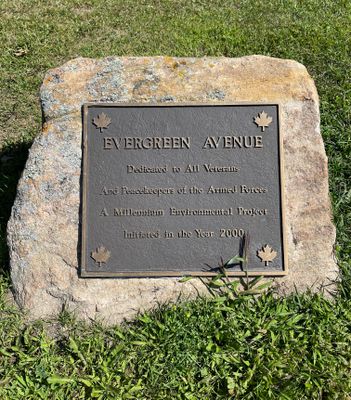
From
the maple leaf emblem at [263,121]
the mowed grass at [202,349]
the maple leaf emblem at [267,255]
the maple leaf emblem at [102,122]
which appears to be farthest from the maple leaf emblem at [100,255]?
the maple leaf emblem at [263,121]

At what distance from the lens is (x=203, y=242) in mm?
2926

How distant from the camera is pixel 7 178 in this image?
12.9 ft

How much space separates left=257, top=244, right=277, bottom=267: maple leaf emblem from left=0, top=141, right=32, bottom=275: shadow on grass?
1.59m

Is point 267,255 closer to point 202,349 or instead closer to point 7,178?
point 202,349

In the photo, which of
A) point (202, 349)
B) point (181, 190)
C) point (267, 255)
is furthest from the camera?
point (181, 190)

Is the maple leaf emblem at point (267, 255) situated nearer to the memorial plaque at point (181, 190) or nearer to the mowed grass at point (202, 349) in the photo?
the memorial plaque at point (181, 190)

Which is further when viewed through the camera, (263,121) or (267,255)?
(263,121)

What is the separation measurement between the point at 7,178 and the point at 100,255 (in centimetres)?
147

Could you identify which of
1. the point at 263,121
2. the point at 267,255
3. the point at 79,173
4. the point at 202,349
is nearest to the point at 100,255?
the point at 79,173

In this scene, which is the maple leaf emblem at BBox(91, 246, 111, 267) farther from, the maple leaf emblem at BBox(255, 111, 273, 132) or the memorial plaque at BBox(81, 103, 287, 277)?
the maple leaf emblem at BBox(255, 111, 273, 132)

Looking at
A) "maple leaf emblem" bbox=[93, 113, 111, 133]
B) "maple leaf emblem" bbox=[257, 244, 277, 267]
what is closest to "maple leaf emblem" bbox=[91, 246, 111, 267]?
"maple leaf emblem" bbox=[93, 113, 111, 133]

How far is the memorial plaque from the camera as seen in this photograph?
2904 millimetres

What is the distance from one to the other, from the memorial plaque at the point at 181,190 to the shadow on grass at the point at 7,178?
0.67m

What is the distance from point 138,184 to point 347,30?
3118 mm
